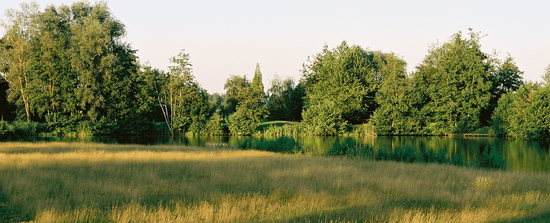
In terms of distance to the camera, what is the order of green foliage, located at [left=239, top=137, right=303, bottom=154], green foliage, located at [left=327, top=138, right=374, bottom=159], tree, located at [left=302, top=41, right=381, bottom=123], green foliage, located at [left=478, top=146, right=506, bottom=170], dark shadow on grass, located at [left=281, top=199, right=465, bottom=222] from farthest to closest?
tree, located at [left=302, top=41, right=381, bottom=123]
green foliage, located at [left=239, top=137, right=303, bottom=154]
green foliage, located at [left=327, top=138, right=374, bottom=159]
green foliage, located at [left=478, top=146, right=506, bottom=170]
dark shadow on grass, located at [left=281, top=199, right=465, bottom=222]

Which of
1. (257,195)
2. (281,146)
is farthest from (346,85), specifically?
(257,195)

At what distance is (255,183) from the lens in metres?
12.8

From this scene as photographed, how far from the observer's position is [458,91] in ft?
205

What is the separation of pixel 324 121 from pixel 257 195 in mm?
52938

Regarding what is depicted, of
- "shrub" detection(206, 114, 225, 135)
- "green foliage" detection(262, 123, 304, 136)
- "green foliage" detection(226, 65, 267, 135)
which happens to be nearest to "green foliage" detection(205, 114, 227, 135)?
"shrub" detection(206, 114, 225, 135)

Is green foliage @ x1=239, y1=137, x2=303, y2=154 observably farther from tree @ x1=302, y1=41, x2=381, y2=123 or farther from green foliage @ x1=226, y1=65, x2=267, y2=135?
tree @ x1=302, y1=41, x2=381, y2=123

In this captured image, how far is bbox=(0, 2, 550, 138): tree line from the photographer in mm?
55906

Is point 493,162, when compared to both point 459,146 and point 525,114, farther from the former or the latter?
point 525,114

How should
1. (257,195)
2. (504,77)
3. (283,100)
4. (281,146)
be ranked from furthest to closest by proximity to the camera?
(283,100)
(504,77)
(281,146)
(257,195)

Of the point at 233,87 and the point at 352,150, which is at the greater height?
the point at 233,87

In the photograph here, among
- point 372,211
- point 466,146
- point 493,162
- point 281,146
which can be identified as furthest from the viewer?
point 466,146

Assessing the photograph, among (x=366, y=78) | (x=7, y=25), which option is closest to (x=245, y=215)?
(x=7, y=25)

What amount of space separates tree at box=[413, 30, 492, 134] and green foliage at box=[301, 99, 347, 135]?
14620 millimetres

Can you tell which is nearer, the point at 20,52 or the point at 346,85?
the point at 20,52
